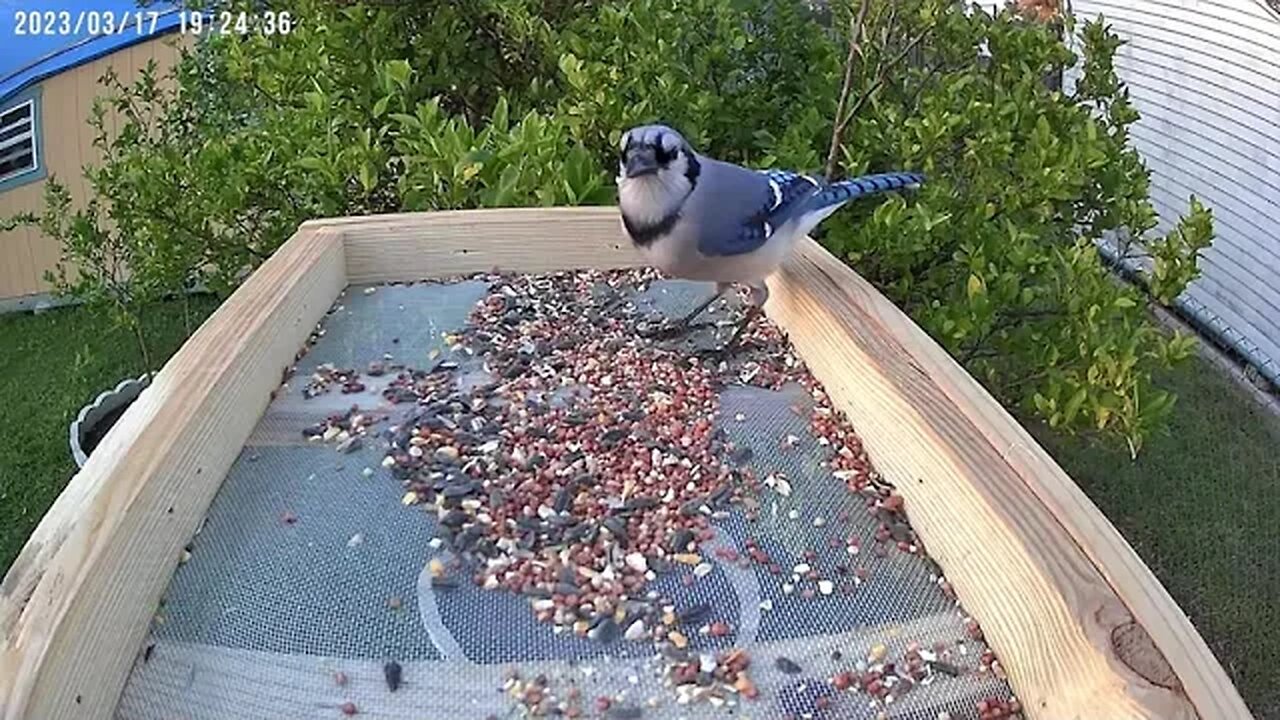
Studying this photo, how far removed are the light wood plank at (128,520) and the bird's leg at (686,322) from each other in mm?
559

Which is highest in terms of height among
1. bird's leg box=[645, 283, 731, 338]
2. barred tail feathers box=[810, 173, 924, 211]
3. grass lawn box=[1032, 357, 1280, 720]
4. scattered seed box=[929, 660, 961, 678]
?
barred tail feathers box=[810, 173, 924, 211]

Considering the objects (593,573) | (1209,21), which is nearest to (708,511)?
(593,573)

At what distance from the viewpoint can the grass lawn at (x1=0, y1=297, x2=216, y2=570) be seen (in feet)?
15.5

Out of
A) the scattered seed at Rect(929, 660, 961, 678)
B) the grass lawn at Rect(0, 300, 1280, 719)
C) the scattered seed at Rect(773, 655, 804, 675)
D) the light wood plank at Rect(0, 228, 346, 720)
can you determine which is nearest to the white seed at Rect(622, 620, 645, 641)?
the scattered seed at Rect(773, 655, 804, 675)

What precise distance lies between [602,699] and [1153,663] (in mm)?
467

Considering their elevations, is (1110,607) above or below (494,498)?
above

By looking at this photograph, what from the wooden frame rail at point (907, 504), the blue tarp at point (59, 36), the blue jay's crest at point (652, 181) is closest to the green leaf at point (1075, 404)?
the wooden frame rail at point (907, 504)

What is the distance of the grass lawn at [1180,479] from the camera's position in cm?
394

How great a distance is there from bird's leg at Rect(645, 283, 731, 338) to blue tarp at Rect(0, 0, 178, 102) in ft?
14.4

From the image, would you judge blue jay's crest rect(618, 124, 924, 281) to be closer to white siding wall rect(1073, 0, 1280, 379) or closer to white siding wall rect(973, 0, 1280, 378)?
white siding wall rect(973, 0, 1280, 378)

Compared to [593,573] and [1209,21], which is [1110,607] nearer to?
[593,573]

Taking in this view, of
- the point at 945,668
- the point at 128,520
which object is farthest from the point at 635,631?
the point at 128,520

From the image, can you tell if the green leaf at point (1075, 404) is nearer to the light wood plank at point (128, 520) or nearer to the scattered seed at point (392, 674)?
the light wood plank at point (128, 520)

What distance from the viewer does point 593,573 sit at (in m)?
1.43
